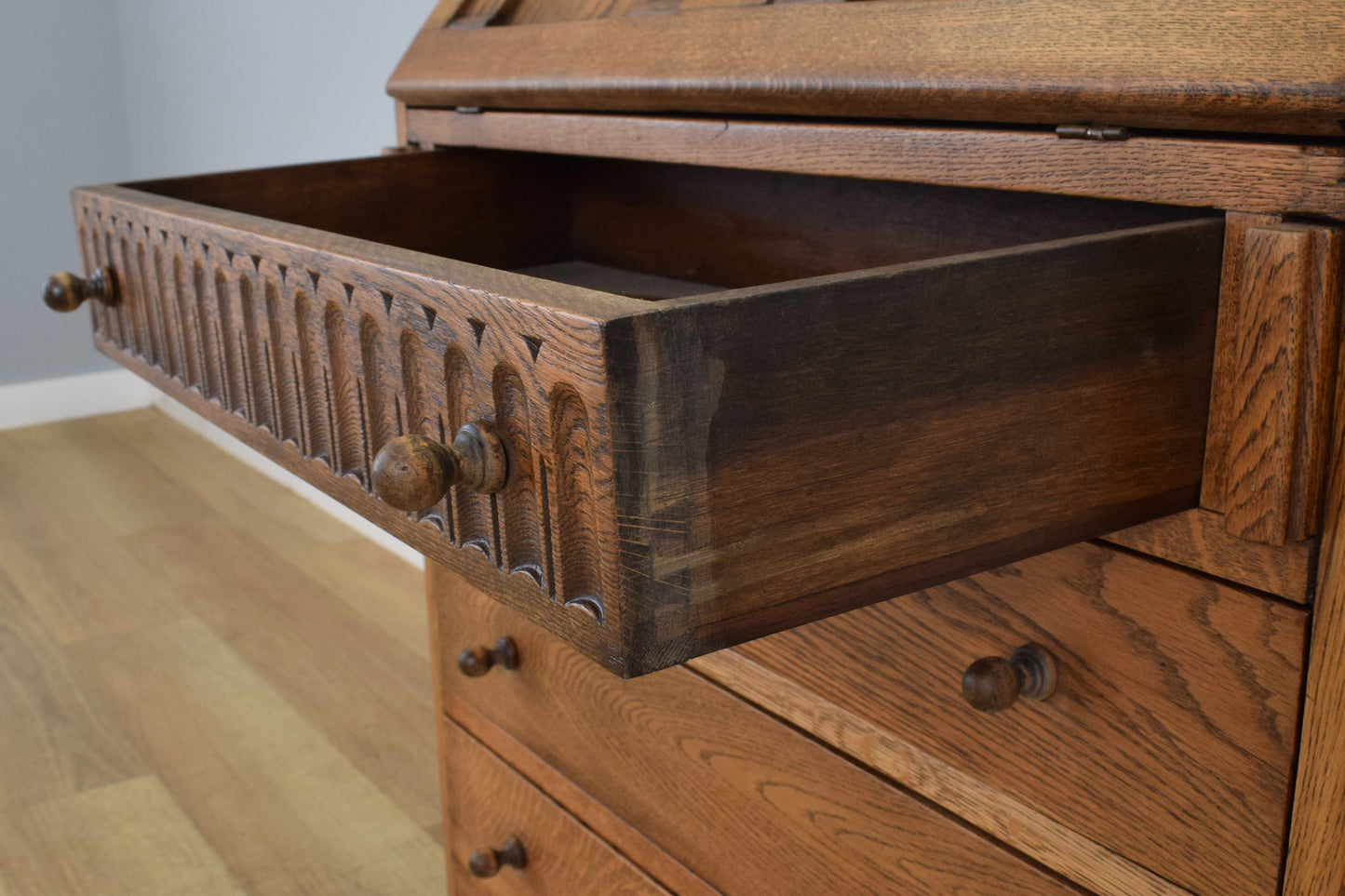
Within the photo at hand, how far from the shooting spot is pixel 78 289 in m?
0.82

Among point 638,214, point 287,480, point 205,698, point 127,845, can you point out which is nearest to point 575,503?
point 638,214

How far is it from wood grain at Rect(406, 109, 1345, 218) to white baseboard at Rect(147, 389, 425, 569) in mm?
1413

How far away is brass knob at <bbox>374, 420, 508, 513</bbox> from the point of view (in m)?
0.45

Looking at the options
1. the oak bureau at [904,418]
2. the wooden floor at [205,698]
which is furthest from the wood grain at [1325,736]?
the wooden floor at [205,698]

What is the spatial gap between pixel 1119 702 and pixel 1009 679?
0.05m

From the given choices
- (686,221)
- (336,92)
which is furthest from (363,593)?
(686,221)

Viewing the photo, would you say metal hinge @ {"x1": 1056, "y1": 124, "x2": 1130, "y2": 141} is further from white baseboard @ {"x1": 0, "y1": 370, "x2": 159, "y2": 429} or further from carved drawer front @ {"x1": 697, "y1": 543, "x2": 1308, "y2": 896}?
white baseboard @ {"x1": 0, "y1": 370, "x2": 159, "y2": 429}

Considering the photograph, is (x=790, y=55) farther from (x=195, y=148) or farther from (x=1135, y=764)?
(x=195, y=148)

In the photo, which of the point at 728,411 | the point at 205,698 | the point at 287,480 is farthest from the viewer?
the point at 287,480

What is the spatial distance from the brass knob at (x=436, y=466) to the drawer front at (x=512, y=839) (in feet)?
1.76

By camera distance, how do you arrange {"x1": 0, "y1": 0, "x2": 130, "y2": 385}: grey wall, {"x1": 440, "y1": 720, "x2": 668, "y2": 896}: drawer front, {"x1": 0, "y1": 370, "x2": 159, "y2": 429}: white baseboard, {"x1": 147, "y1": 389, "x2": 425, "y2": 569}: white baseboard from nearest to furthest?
{"x1": 440, "y1": 720, "x2": 668, "y2": 896}: drawer front
{"x1": 147, "y1": 389, "x2": 425, "y2": 569}: white baseboard
{"x1": 0, "y1": 0, "x2": 130, "y2": 385}: grey wall
{"x1": 0, "y1": 370, "x2": 159, "y2": 429}: white baseboard

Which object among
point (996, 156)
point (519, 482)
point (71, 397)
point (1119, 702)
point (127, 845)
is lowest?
point (127, 845)

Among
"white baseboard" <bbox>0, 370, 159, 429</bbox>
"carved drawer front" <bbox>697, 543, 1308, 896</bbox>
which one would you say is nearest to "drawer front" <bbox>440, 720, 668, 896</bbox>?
"carved drawer front" <bbox>697, 543, 1308, 896</bbox>

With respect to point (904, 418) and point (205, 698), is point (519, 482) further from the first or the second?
point (205, 698)
